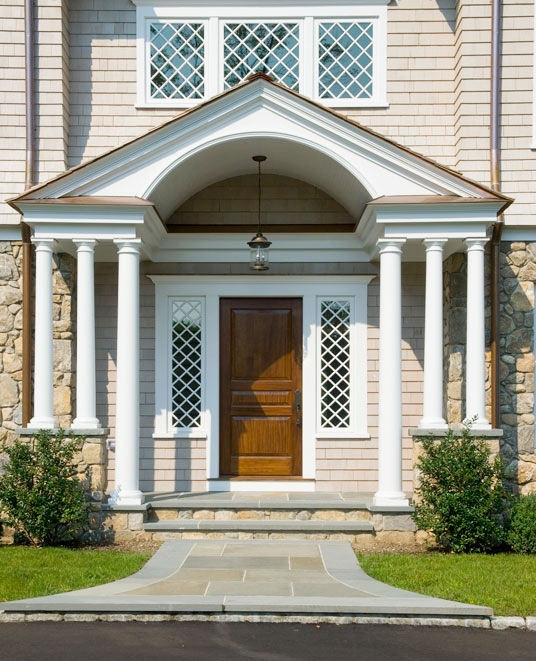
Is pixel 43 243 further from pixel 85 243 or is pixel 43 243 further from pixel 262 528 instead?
pixel 262 528

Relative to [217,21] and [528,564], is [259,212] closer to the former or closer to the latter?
[217,21]

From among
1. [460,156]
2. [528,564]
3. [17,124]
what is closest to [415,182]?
[460,156]

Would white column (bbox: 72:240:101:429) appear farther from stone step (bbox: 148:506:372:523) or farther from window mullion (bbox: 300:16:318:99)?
window mullion (bbox: 300:16:318:99)

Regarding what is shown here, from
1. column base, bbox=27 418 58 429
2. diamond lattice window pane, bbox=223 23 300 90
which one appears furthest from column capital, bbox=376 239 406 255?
column base, bbox=27 418 58 429

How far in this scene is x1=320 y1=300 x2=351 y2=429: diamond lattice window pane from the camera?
33.8ft

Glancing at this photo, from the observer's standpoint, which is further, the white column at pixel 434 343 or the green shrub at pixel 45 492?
the white column at pixel 434 343

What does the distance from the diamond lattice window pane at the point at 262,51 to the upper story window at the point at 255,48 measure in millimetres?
12

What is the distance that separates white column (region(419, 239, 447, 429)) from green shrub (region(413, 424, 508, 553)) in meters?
0.29

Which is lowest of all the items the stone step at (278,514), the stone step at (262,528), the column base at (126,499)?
the stone step at (262,528)

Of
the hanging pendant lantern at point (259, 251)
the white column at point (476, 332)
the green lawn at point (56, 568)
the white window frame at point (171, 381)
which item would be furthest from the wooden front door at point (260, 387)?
the green lawn at point (56, 568)

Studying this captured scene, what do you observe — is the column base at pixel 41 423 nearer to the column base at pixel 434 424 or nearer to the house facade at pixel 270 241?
the house facade at pixel 270 241

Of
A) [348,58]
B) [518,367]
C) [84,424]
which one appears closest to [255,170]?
[348,58]

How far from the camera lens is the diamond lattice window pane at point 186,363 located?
10.3 m

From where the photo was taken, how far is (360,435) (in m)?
10.2
